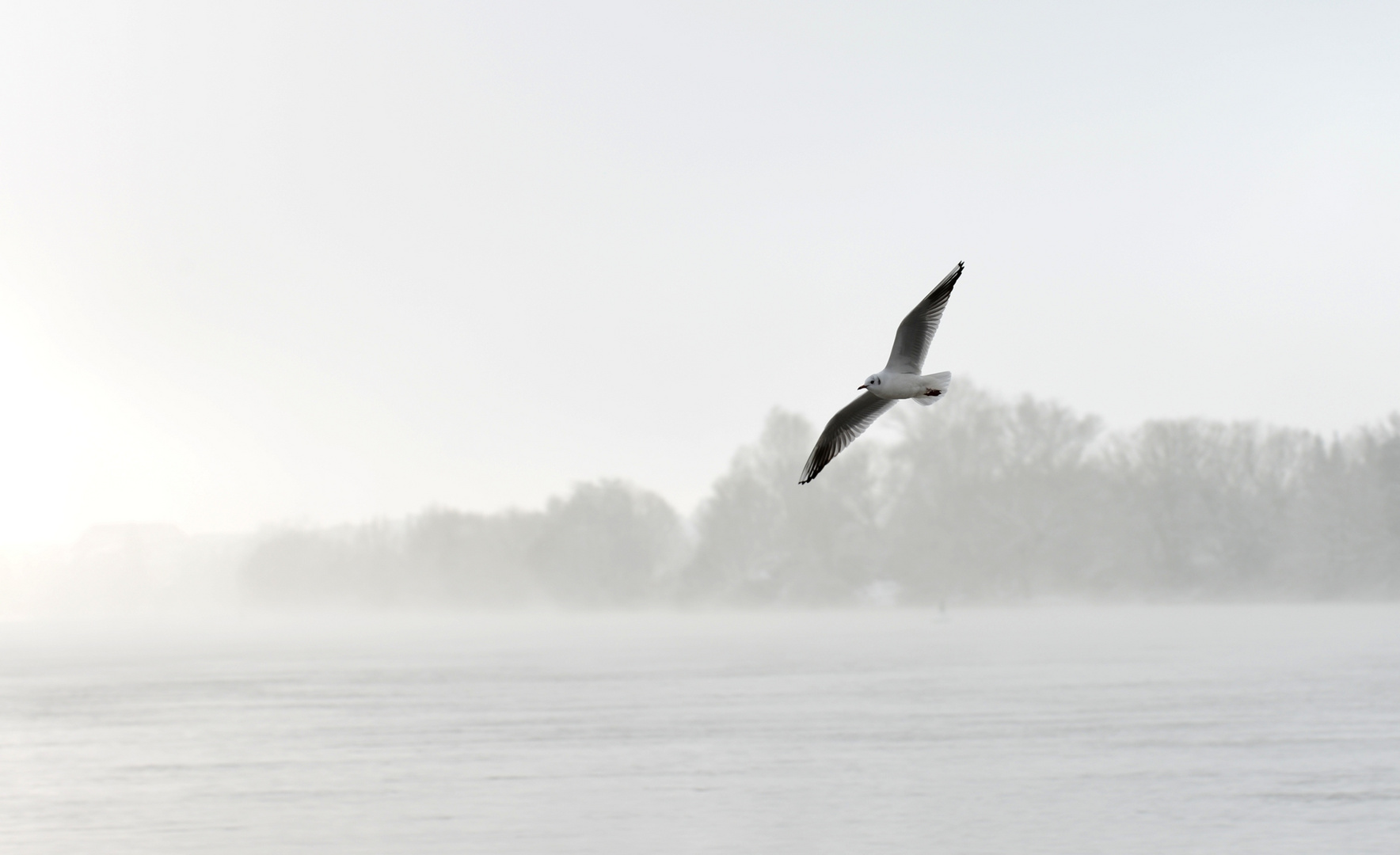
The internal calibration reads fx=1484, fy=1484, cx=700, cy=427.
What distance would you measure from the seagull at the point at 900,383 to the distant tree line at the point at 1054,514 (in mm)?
102887

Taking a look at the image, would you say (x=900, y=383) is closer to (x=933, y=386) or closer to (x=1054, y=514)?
(x=933, y=386)

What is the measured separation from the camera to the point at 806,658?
209ft

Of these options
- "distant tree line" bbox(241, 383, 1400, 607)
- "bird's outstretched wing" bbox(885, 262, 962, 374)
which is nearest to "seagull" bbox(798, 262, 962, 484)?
"bird's outstretched wing" bbox(885, 262, 962, 374)

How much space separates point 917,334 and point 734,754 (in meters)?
20.8

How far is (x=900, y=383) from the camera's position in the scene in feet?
41.4

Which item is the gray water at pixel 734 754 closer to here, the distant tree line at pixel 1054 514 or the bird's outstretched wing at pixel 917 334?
the bird's outstretched wing at pixel 917 334

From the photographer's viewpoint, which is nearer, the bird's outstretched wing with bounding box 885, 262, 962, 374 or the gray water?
the bird's outstretched wing with bounding box 885, 262, 962, 374

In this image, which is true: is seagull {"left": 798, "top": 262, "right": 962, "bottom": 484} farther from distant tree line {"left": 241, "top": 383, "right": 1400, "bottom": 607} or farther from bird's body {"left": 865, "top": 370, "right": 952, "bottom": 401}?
distant tree line {"left": 241, "top": 383, "right": 1400, "bottom": 607}

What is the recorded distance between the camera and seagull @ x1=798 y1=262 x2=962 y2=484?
12555mm

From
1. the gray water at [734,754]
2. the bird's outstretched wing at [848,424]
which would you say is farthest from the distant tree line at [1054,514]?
the bird's outstretched wing at [848,424]

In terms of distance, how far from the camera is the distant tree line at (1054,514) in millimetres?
115000

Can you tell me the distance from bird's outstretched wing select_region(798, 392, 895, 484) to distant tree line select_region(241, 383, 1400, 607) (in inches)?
4046

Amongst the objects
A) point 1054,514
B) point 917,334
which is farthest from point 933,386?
point 1054,514

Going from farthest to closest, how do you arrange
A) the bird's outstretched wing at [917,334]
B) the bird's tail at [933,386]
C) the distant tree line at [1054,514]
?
the distant tree line at [1054,514] < the bird's outstretched wing at [917,334] < the bird's tail at [933,386]
